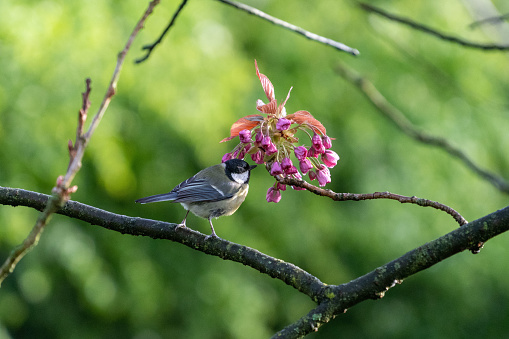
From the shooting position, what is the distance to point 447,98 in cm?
684

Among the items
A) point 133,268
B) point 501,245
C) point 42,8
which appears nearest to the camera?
Result: point 42,8

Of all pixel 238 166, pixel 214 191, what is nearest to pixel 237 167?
pixel 238 166

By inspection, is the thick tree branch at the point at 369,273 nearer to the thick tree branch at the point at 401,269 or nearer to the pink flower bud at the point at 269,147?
the thick tree branch at the point at 401,269

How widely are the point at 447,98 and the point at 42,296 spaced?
4672 millimetres

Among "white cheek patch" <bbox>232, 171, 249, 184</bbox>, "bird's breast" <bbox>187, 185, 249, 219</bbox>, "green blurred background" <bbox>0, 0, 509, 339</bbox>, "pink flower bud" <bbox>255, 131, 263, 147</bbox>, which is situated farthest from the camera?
"green blurred background" <bbox>0, 0, 509, 339</bbox>

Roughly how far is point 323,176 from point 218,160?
3.27 meters

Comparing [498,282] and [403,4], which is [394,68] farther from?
[498,282]

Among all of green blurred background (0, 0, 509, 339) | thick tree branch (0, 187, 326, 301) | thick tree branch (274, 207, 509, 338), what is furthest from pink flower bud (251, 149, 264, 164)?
green blurred background (0, 0, 509, 339)

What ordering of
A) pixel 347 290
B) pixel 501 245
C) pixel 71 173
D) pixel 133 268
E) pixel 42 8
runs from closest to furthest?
pixel 71 173 < pixel 347 290 < pixel 42 8 < pixel 133 268 < pixel 501 245

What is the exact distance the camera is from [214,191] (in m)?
3.35

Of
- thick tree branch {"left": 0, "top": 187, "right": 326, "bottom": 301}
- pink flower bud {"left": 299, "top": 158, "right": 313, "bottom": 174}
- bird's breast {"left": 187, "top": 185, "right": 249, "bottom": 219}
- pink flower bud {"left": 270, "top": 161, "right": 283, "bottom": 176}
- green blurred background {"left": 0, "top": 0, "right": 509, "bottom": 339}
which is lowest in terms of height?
green blurred background {"left": 0, "top": 0, "right": 509, "bottom": 339}

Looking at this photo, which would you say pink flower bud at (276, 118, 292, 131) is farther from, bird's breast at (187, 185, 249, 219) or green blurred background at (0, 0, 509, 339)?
green blurred background at (0, 0, 509, 339)

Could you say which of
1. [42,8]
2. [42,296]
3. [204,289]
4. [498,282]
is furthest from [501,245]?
[42,8]

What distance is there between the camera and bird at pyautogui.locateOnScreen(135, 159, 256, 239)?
3273 millimetres
